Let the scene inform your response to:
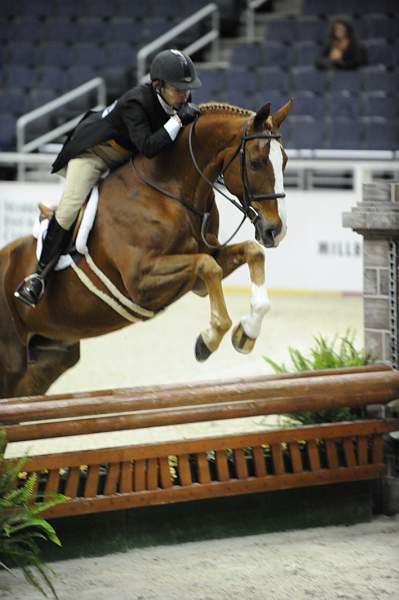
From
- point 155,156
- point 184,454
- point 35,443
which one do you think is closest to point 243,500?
point 184,454

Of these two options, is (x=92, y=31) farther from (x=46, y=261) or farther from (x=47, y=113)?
(x=46, y=261)

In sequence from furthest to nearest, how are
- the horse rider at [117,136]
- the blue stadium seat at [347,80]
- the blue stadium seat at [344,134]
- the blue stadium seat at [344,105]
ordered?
1. the blue stadium seat at [347,80]
2. the blue stadium seat at [344,105]
3. the blue stadium seat at [344,134]
4. the horse rider at [117,136]

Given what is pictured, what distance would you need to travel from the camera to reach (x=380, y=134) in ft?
37.0

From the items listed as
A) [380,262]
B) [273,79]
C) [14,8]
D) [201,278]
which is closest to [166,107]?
[201,278]

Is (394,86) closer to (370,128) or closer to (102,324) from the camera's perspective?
(370,128)

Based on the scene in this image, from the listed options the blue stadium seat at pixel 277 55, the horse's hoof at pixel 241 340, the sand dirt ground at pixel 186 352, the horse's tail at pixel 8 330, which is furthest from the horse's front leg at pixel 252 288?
Result: the blue stadium seat at pixel 277 55

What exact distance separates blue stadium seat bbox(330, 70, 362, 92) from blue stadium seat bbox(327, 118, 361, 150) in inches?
18.0

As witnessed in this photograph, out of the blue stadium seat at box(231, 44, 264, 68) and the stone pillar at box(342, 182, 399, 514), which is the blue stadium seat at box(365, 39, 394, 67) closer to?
the blue stadium seat at box(231, 44, 264, 68)

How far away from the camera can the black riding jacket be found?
4629 millimetres

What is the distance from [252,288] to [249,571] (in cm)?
114

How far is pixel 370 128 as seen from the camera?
11336 millimetres

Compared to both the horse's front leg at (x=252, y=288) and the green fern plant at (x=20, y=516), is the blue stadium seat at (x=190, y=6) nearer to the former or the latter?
the horse's front leg at (x=252, y=288)

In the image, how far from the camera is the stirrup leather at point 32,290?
5.04 metres

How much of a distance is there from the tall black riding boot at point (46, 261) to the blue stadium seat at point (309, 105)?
7.09m
